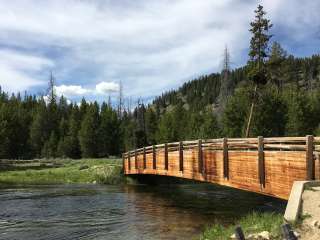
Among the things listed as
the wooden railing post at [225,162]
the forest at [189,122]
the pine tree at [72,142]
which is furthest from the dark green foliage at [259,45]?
the pine tree at [72,142]

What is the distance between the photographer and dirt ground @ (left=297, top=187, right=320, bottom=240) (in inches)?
450

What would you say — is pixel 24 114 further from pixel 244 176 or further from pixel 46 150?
pixel 244 176

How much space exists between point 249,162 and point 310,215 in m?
8.45

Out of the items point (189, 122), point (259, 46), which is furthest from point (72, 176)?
point (189, 122)

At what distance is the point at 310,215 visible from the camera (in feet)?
40.5

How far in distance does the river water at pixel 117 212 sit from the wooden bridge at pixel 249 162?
1.93 meters

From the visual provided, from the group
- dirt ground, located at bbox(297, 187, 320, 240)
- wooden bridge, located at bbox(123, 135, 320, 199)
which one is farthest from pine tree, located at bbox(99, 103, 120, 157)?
dirt ground, located at bbox(297, 187, 320, 240)

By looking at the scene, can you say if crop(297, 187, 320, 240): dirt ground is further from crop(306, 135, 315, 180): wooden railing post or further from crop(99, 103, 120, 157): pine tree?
crop(99, 103, 120, 157): pine tree

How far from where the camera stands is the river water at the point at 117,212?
18.4m

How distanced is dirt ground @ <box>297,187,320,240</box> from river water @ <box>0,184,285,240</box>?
5.34 metres

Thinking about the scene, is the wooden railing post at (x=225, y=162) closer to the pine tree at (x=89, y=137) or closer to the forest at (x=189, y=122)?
the forest at (x=189, y=122)

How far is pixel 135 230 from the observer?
61.2 ft

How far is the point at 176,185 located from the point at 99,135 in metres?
42.3

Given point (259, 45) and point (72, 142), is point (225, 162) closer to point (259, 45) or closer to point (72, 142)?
point (259, 45)
